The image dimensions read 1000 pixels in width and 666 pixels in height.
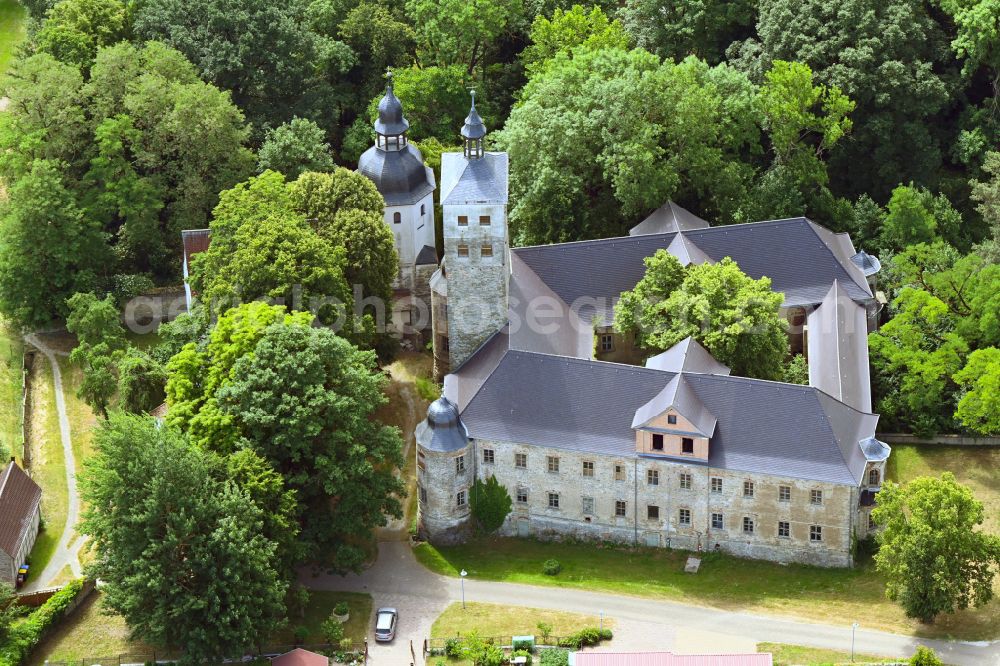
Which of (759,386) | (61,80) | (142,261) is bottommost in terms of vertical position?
(759,386)

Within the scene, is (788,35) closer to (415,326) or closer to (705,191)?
(705,191)

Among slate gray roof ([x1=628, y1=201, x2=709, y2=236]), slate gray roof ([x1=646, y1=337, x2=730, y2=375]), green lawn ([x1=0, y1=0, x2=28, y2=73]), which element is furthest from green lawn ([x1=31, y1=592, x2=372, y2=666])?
green lawn ([x1=0, y1=0, x2=28, y2=73])

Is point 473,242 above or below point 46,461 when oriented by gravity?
above

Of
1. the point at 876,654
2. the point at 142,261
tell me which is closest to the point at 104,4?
the point at 142,261

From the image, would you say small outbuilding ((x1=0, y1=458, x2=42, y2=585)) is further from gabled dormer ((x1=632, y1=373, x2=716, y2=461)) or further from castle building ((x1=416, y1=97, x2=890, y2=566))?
gabled dormer ((x1=632, y1=373, x2=716, y2=461))

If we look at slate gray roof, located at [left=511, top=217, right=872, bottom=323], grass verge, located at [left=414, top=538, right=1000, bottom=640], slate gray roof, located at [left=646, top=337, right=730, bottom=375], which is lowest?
grass verge, located at [left=414, top=538, right=1000, bottom=640]

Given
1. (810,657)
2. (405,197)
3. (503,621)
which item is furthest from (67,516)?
(810,657)

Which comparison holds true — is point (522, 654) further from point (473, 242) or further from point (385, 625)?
point (473, 242)
